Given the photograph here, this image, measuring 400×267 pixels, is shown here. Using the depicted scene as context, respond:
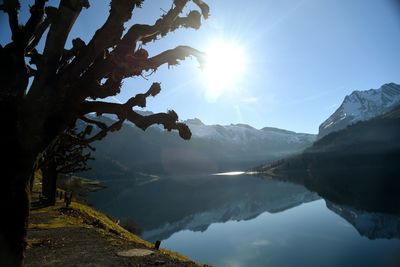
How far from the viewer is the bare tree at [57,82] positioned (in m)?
9.67

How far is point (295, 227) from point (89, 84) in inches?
3353

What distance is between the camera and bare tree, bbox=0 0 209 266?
9.67 metres

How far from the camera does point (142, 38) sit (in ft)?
39.3

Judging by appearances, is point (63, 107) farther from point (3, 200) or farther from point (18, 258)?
point (18, 258)

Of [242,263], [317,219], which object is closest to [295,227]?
[317,219]

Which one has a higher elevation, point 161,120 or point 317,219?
point 161,120

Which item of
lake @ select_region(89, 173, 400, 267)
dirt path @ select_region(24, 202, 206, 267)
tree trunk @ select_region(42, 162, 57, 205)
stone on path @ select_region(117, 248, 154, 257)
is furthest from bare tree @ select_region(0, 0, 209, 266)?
lake @ select_region(89, 173, 400, 267)

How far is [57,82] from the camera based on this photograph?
10328 millimetres

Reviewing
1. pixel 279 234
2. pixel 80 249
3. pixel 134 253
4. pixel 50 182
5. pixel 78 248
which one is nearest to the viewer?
pixel 134 253

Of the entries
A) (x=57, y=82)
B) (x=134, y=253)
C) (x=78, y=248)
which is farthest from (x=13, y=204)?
(x=78, y=248)

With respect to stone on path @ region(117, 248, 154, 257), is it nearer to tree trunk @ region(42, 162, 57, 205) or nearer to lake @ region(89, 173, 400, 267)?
lake @ region(89, 173, 400, 267)

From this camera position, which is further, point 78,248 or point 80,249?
point 78,248

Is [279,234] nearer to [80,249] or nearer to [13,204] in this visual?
[80,249]

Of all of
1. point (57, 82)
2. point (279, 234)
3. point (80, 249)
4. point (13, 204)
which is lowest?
point (279, 234)
